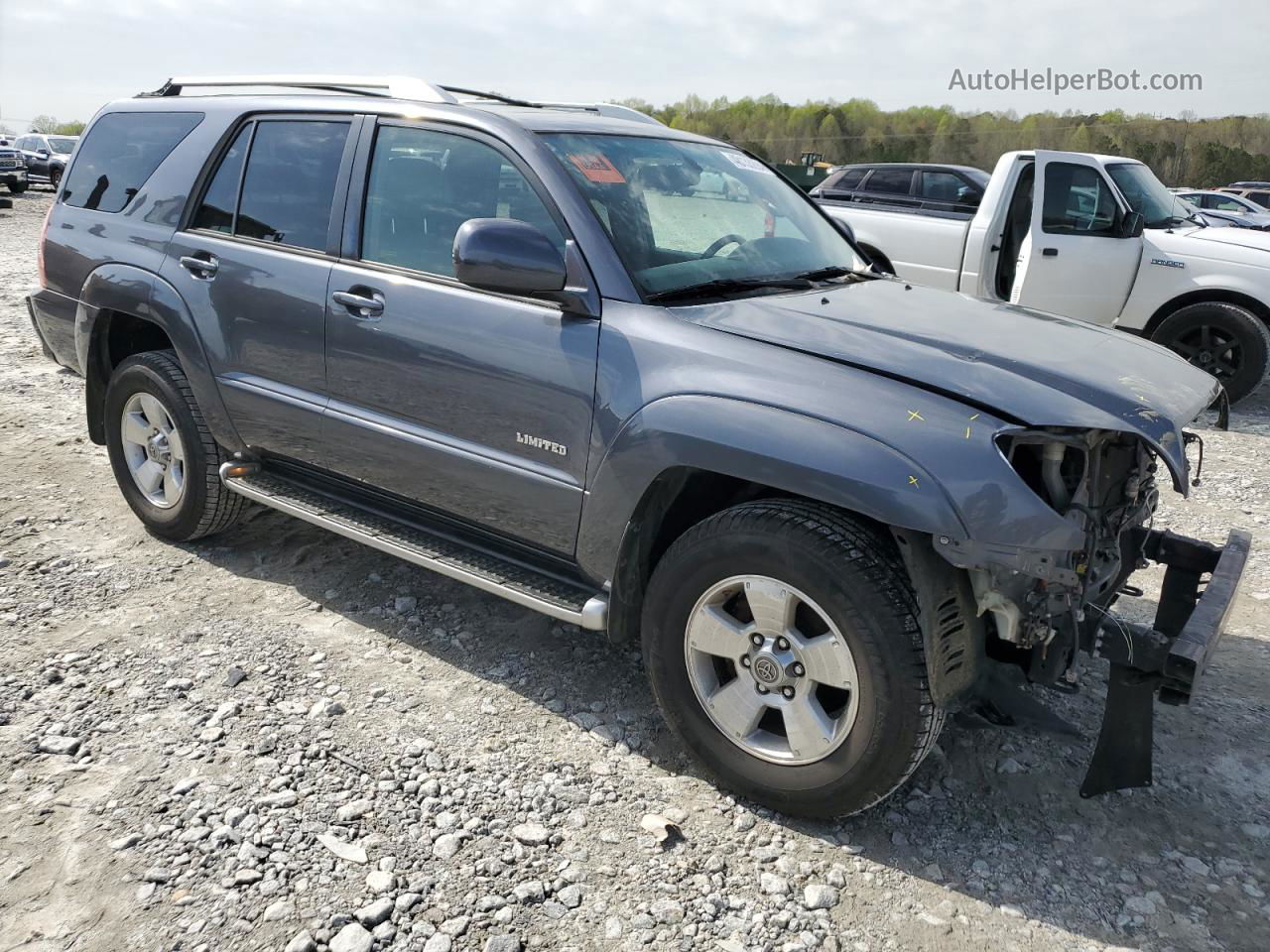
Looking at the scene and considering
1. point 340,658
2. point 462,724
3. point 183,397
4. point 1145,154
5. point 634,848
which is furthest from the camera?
point 1145,154

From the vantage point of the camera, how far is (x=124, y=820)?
8.97 feet

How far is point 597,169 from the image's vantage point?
3.27 meters

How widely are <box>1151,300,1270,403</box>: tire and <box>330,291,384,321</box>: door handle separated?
6631 millimetres

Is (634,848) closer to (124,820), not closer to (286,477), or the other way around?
(124,820)

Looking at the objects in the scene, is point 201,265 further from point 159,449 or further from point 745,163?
point 745,163

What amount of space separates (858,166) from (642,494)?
368 inches

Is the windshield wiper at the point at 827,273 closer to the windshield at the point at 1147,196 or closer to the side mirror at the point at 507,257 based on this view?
the side mirror at the point at 507,257

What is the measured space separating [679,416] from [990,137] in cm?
5502

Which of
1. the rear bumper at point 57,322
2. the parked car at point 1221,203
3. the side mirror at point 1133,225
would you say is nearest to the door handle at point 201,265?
the rear bumper at point 57,322

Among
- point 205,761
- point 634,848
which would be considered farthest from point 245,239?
point 634,848

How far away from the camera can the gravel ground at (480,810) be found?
8.04 feet

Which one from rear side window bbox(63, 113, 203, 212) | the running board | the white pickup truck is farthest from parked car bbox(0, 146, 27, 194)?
the running board

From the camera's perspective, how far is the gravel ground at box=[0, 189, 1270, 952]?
8.04 feet

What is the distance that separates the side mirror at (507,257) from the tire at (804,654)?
0.86 meters
